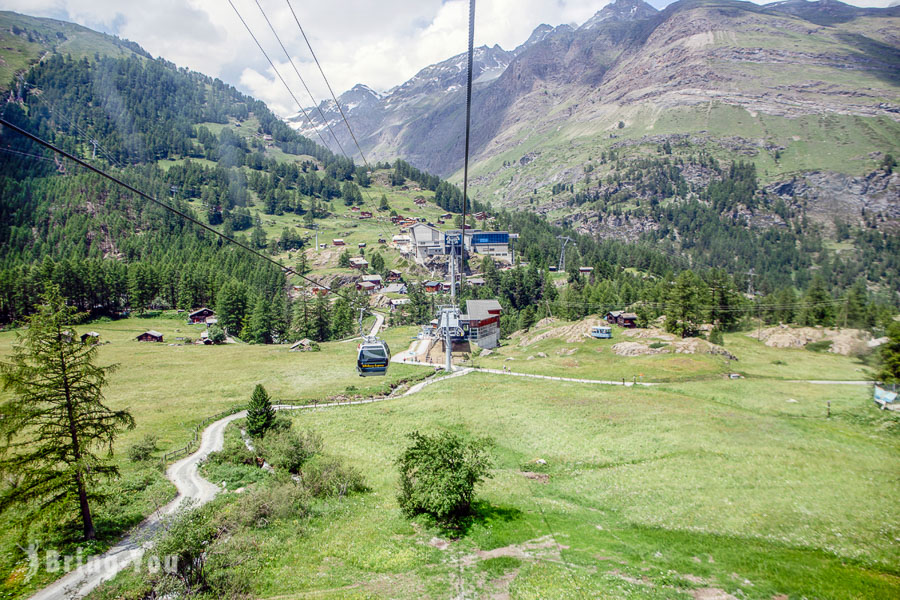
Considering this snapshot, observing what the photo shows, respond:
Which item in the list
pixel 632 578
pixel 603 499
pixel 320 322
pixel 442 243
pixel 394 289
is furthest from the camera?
pixel 442 243

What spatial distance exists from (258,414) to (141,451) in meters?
9.77

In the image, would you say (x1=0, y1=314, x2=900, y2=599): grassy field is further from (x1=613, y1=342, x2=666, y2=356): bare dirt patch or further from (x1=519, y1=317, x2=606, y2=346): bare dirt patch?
(x1=519, y1=317, x2=606, y2=346): bare dirt patch

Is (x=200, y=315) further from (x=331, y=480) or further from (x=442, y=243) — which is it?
(x=331, y=480)

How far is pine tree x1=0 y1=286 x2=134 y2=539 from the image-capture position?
68.4 feet

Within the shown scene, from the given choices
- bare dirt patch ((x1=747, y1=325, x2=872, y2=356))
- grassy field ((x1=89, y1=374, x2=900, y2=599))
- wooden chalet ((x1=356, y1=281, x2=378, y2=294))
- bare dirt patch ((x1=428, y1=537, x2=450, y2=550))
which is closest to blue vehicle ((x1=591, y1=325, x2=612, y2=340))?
bare dirt patch ((x1=747, y1=325, x2=872, y2=356))

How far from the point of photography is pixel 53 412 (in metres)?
22.0

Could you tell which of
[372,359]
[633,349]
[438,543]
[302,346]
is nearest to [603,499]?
[438,543]

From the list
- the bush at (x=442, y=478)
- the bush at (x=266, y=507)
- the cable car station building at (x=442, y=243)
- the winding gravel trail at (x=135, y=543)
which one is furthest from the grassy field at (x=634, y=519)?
the cable car station building at (x=442, y=243)

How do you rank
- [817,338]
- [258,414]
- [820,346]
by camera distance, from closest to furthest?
[258,414] < [820,346] < [817,338]

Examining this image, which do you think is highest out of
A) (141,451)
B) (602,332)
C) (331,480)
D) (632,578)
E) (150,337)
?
(602,332)

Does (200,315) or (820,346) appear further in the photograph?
(200,315)

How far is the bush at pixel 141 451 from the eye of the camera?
37331 mm

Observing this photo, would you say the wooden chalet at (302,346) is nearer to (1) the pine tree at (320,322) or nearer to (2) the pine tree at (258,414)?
(1) the pine tree at (320,322)

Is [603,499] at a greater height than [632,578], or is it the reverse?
[632,578]
